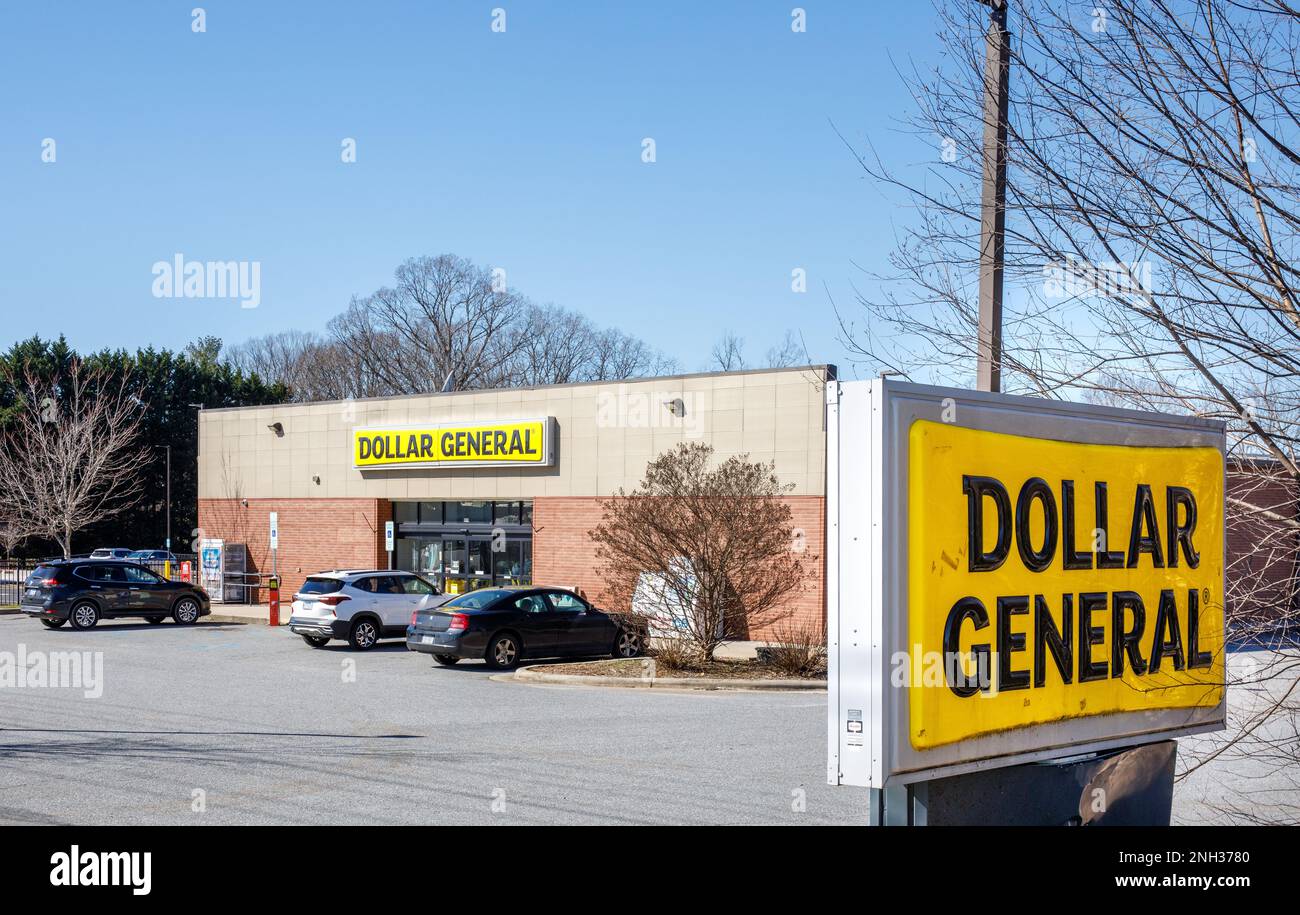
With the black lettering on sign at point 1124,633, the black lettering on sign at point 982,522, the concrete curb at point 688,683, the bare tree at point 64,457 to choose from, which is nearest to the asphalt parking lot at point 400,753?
the concrete curb at point 688,683

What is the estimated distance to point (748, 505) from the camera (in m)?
20.3

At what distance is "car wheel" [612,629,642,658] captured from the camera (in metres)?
21.9

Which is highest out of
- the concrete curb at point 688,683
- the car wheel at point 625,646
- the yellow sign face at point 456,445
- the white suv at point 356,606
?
the yellow sign face at point 456,445

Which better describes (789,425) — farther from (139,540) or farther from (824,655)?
(139,540)

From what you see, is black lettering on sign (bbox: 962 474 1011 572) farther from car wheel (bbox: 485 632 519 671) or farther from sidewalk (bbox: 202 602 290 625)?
sidewalk (bbox: 202 602 290 625)

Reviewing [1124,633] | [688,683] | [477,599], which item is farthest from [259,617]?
[1124,633]

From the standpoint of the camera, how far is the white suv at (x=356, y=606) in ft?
78.9

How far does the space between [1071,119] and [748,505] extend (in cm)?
1407

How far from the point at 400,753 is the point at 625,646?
Answer: 34.4ft

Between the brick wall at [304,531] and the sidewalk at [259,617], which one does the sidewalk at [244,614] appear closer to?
the sidewalk at [259,617]

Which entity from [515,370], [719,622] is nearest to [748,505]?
[719,622]

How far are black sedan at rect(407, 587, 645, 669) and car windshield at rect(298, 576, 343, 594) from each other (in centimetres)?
358

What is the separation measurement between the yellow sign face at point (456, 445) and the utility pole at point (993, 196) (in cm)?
2340

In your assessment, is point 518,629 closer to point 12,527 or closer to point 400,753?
point 400,753
